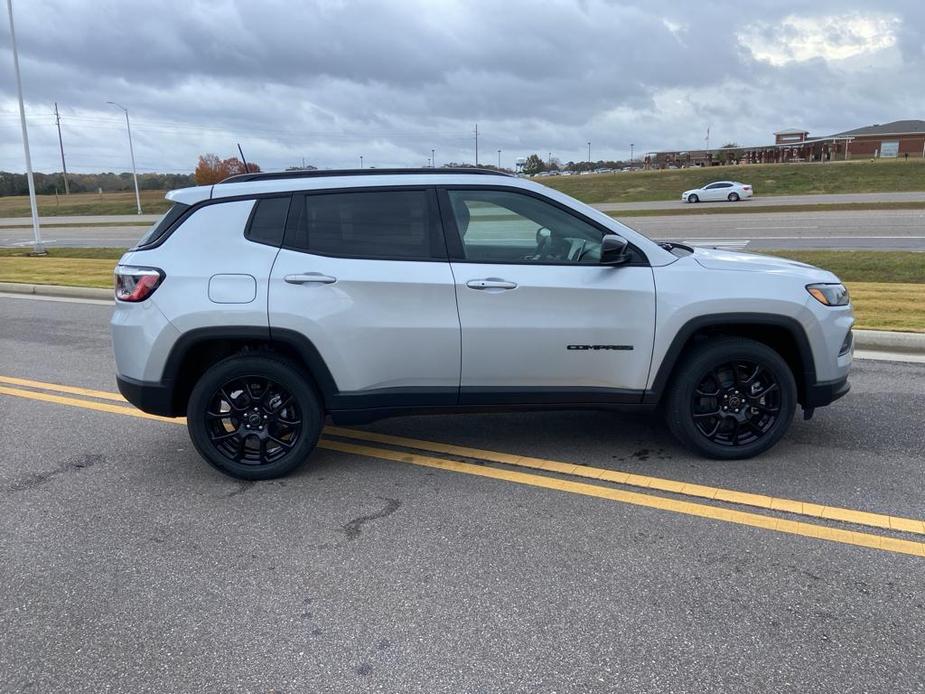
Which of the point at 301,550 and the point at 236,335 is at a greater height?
the point at 236,335

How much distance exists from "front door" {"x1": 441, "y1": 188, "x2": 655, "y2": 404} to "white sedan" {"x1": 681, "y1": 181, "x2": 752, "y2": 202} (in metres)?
38.9

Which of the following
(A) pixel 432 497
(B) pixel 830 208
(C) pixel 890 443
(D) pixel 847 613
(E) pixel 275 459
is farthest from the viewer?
(B) pixel 830 208

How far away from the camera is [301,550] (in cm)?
354

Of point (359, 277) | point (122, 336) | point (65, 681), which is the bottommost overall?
point (65, 681)

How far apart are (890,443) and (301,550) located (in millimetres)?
3870

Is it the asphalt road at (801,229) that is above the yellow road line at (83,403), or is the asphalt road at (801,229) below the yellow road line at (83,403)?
above

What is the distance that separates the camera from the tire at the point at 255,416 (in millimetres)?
4246

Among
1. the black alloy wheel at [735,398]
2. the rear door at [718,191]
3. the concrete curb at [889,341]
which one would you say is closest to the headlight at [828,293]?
the black alloy wheel at [735,398]

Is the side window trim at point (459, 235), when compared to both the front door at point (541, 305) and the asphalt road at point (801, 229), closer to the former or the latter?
the front door at point (541, 305)

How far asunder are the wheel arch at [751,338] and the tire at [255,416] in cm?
211

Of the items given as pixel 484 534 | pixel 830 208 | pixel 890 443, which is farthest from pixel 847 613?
pixel 830 208

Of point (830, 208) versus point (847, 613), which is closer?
point (847, 613)

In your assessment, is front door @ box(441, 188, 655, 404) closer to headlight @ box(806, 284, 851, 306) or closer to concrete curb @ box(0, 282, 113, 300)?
headlight @ box(806, 284, 851, 306)

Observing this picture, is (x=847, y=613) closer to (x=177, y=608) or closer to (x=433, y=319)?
(x=433, y=319)
